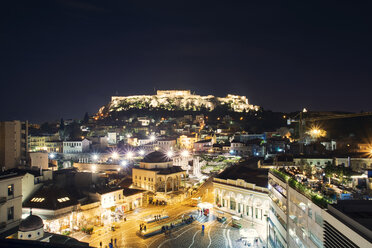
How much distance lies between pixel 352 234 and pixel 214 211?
71.4 ft

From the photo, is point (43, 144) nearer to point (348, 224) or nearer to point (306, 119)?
point (306, 119)

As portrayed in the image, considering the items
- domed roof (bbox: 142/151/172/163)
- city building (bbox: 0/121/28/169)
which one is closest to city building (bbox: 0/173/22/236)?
city building (bbox: 0/121/28/169)

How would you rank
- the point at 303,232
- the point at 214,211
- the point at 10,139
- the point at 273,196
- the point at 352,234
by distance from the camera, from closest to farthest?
the point at 352,234 < the point at 303,232 < the point at 273,196 < the point at 214,211 < the point at 10,139

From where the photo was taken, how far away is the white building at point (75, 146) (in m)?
67.8

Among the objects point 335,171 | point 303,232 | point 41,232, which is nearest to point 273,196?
point 303,232

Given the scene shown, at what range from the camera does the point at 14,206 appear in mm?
18672

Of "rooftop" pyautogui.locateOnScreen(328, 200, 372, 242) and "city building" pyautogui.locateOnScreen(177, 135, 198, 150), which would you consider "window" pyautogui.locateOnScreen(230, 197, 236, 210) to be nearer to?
"rooftop" pyautogui.locateOnScreen(328, 200, 372, 242)

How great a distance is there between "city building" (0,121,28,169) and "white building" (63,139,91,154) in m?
27.3

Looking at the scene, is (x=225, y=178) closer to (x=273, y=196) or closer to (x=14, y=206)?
(x=273, y=196)

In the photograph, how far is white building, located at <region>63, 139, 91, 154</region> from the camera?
6781cm

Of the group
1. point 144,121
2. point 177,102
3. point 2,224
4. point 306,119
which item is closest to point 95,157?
point 144,121

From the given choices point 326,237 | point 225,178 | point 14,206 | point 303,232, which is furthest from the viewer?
point 225,178

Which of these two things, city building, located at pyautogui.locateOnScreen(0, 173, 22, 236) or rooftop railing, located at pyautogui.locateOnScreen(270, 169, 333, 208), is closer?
rooftop railing, located at pyautogui.locateOnScreen(270, 169, 333, 208)

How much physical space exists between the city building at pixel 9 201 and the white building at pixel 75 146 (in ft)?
167
